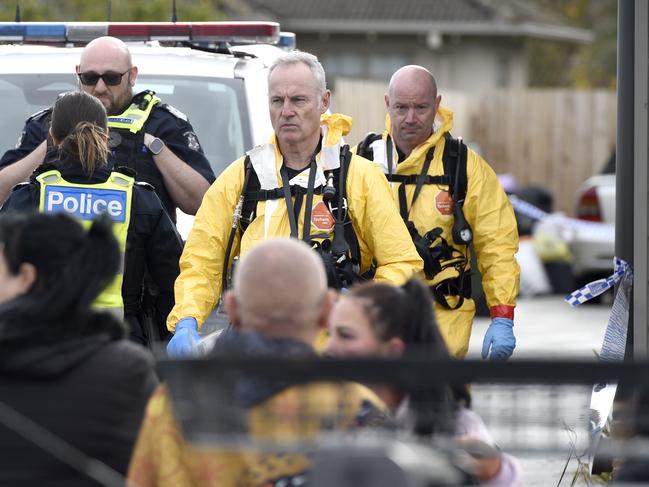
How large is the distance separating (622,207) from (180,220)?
201 cm

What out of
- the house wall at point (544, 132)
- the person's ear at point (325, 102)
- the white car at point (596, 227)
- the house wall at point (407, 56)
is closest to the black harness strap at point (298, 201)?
the person's ear at point (325, 102)

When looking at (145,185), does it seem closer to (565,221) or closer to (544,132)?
(565,221)

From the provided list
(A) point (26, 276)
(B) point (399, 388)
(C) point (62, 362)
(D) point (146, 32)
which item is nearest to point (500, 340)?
(D) point (146, 32)

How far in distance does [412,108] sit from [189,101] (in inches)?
48.9

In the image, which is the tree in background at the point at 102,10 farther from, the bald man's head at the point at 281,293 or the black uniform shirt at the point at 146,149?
the bald man's head at the point at 281,293

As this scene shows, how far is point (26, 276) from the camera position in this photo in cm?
343

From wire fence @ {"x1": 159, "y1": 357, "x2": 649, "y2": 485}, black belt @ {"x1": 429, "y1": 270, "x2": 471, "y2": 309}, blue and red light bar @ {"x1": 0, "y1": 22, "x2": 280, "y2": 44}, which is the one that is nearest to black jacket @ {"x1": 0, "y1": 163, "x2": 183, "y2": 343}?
black belt @ {"x1": 429, "y1": 270, "x2": 471, "y2": 309}

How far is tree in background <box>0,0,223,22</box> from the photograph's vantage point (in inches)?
932

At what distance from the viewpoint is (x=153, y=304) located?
6.02 metres

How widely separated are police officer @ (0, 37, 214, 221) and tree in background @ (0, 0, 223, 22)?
1726cm

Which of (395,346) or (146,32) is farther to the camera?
(146,32)

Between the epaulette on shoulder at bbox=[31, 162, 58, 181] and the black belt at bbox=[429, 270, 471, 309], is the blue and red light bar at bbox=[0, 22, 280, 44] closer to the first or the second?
the black belt at bbox=[429, 270, 471, 309]

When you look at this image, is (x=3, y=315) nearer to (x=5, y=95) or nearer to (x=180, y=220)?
(x=180, y=220)

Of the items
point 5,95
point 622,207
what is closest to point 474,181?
point 622,207
